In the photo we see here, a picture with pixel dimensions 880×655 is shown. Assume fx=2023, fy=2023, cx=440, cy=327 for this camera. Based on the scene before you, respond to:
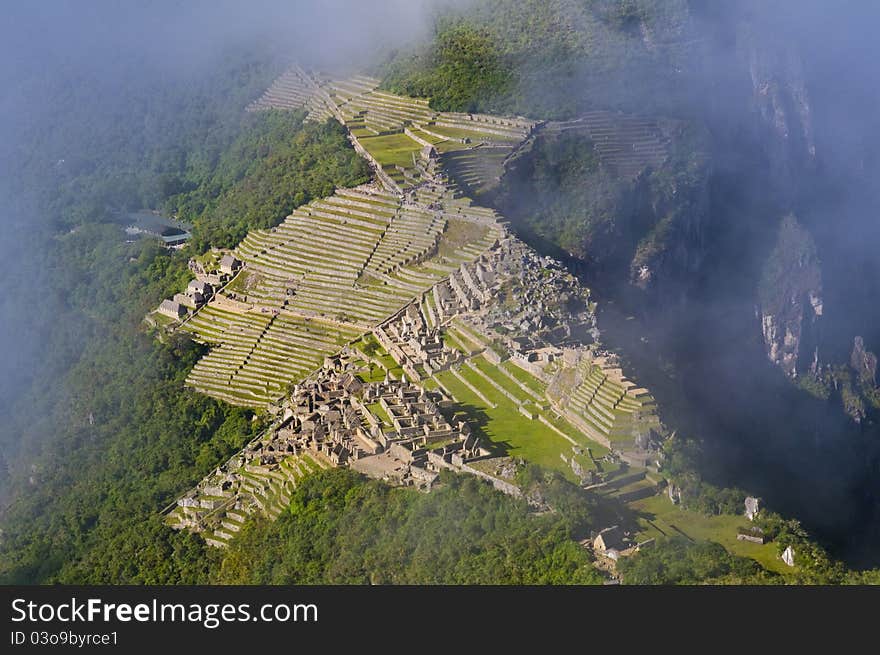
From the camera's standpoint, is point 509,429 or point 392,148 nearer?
point 509,429

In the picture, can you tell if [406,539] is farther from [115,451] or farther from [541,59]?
[541,59]

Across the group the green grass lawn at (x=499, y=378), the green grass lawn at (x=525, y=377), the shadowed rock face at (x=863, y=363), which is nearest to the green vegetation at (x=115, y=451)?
the green grass lawn at (x=499, y=378)

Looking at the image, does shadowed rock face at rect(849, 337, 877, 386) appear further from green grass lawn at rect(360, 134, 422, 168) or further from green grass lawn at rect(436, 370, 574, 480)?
green grass lawn at rect(436, 370, 574, 480)

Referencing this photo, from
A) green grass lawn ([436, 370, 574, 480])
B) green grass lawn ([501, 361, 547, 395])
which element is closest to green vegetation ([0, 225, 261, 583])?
green grass lawn ([436, 370, 574, 480])

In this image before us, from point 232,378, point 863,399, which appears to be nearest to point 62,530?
point 232,378

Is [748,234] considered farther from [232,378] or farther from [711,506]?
[711,506]

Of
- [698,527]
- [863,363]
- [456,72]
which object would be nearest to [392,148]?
[456,72]
